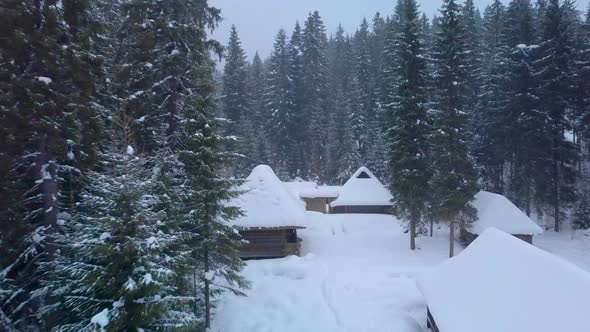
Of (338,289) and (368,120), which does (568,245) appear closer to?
(338,289)

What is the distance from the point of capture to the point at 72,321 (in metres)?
8.38

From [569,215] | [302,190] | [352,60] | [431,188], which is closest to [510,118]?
[569,215]

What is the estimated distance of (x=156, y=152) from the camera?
1148 cm

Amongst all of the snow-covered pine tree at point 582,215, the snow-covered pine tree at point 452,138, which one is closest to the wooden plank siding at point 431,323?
the snow-covered pine tree at point 452,138

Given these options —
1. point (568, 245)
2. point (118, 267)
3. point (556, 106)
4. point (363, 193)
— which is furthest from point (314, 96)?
point (118, 267)

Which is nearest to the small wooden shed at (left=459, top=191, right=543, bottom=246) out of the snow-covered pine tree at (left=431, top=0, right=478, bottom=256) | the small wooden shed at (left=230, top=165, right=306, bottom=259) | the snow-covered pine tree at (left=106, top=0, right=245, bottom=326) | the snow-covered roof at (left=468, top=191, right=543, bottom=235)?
the snow-covered roof at (left=468, top=191, right=543, bottom=235)

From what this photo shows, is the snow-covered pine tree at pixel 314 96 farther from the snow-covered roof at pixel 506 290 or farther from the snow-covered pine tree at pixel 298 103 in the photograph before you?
the snow-covered roof at pixel 506 290

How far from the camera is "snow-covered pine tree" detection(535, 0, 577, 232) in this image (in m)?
27.7

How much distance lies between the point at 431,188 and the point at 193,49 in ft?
55.3

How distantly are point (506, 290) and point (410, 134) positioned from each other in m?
15.3

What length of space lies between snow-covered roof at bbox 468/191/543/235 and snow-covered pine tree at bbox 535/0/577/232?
6.65 meters

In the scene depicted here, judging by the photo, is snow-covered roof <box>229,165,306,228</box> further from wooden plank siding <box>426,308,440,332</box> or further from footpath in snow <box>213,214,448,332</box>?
wooden plank siding <box>426,308,440,332</box>

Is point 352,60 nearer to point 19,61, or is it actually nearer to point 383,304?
point 383,304

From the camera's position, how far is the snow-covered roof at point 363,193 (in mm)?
33000
